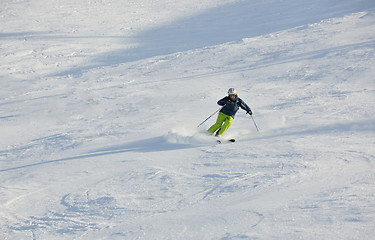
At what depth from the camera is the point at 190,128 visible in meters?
9.14

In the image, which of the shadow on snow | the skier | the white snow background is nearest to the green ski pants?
the skier

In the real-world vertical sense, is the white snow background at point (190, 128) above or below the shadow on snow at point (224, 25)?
below

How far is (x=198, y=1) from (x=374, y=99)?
17376 mm

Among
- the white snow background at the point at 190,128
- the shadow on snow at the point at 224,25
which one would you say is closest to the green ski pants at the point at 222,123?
the white snow background at the point at 190,128

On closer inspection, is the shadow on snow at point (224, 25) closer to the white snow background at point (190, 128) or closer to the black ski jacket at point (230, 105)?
the white snow background at point (190, 128)

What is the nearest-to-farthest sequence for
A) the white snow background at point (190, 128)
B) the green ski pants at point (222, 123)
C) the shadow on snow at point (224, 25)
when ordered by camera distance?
the white snow background at point (190, 128) → the green ski pants at point (222, 123) → the shadow on snow at point (224, 25)

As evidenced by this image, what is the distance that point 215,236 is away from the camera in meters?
4.88

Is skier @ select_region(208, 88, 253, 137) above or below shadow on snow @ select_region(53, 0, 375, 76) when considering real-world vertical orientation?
below

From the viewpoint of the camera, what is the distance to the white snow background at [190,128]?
5368 millimetres

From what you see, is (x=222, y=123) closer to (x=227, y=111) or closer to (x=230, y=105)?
(x=227, y=111)

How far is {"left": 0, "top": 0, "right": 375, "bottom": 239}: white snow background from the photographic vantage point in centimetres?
537

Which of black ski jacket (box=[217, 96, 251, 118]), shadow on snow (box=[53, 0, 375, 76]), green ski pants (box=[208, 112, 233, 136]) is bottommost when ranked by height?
green ski pants (box=[208, 112, 233, 136])

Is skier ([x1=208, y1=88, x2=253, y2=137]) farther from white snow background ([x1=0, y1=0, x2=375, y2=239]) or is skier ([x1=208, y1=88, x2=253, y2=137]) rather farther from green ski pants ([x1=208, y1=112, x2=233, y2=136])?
white snow background ([x1=0, y1=0, x2=375, y2=239])

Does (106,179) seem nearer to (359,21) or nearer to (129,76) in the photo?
(129,76)
